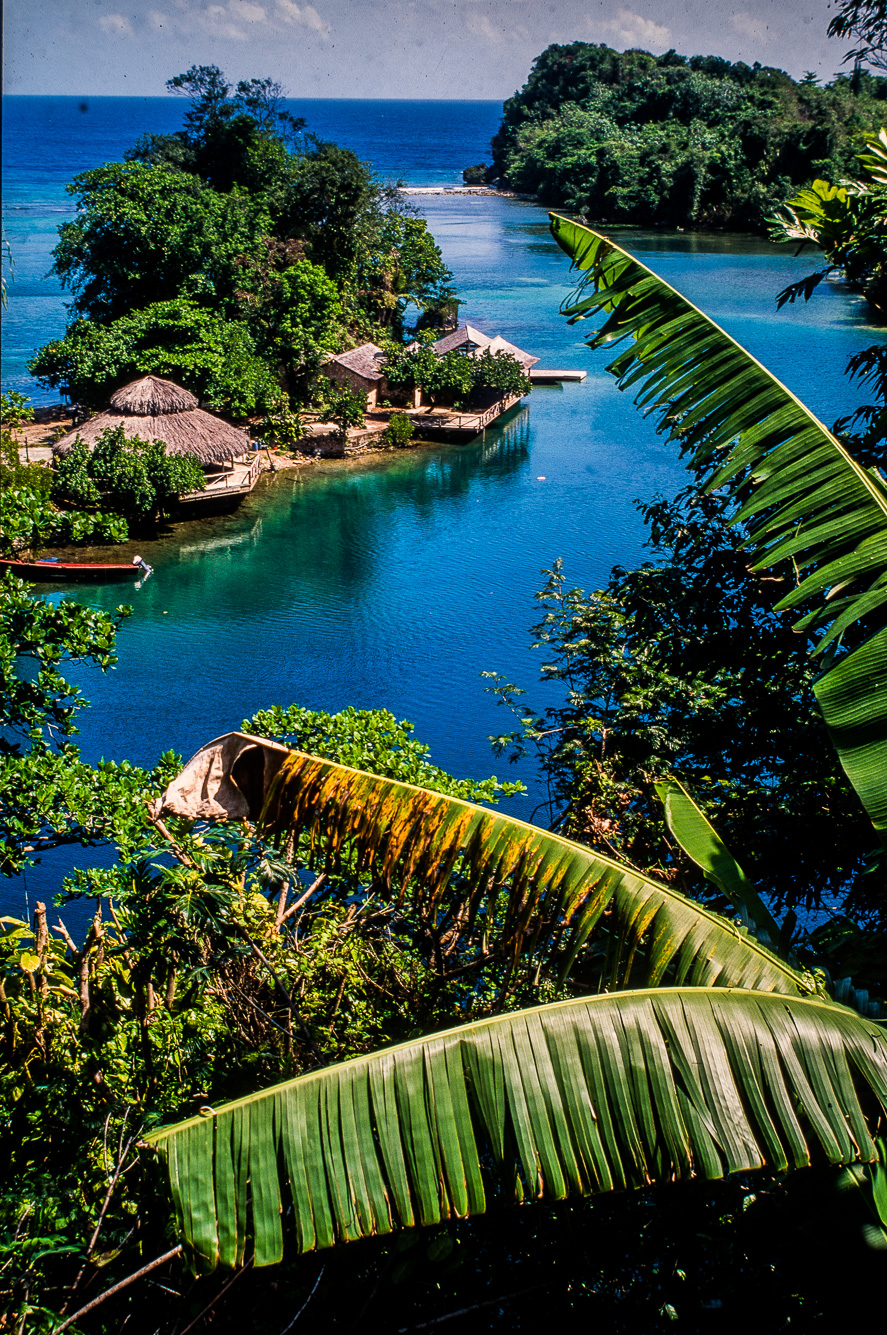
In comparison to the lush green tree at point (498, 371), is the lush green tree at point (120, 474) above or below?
below

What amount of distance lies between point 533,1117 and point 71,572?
17368 mm

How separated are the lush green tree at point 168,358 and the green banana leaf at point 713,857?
22871 mm

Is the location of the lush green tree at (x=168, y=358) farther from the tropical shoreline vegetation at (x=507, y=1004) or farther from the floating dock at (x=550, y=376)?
the tropical shoreline vegetation at (x=507, y=1004)

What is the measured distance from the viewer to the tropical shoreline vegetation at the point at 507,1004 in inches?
92.3

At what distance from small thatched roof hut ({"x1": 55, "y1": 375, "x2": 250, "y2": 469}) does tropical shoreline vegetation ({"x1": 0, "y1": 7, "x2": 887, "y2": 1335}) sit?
17060mm

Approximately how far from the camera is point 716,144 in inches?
1859

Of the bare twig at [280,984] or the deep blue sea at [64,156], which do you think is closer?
the bare twig at [280,984]

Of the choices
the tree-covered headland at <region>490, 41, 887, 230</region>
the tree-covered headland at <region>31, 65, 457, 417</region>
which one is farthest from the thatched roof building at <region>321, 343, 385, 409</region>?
the tree-covered headland at <region>490, 41, 887, 230</region>

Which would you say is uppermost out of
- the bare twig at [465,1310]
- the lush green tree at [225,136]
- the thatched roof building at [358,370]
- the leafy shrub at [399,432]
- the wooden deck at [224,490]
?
the lush green tree at [225,136]

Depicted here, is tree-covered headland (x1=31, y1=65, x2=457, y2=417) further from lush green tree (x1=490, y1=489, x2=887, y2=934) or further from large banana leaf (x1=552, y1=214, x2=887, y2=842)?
large banana leaf (x1=552, y1=214, x2=887, y2=842)

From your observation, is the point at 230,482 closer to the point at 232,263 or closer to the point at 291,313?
the point at 291,313

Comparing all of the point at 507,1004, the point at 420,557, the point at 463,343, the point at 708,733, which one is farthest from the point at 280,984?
the point at 463,343

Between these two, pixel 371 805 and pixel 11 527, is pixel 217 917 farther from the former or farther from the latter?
pixel 11 527

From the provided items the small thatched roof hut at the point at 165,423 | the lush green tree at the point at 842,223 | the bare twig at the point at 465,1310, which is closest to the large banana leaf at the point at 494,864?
the bare twig at the point at 465,1310
